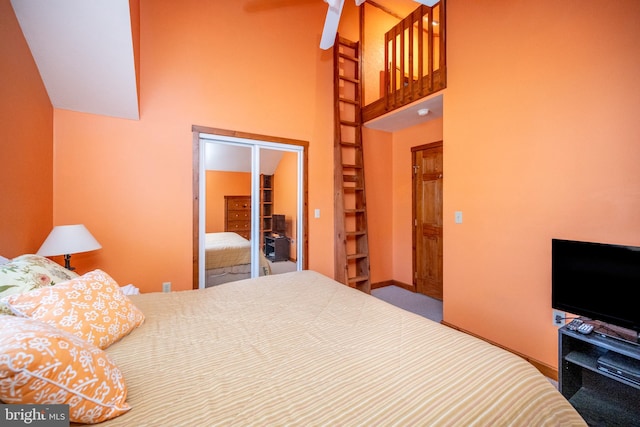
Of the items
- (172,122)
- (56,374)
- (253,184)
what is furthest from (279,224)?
(56,374)

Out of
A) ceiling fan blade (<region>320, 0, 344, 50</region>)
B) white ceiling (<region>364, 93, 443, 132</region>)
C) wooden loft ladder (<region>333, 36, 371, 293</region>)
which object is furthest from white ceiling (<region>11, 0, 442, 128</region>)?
white ceiling (<region>364, 93, 443, 132</region>)

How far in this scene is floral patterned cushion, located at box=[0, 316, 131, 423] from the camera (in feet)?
1.89

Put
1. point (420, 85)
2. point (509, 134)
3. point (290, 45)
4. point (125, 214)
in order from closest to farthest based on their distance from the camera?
1. point (509, 134)
2. point (125, 214)
3. point (420, 85)
4. point (290, 45)

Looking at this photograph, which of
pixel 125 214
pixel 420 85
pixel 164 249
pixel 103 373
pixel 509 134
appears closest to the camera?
pixel 103 373

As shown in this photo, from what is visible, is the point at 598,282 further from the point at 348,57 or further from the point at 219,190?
the point at 348,57

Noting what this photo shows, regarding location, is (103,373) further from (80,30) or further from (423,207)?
(423,207)

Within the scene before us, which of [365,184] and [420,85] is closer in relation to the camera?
[420,85]

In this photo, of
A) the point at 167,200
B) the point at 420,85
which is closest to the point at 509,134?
the point at 420,85

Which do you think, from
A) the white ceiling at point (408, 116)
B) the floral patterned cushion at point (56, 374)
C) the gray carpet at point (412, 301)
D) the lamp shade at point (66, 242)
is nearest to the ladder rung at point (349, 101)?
the white ceiling at point (408, 116)

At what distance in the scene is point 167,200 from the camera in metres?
2.54

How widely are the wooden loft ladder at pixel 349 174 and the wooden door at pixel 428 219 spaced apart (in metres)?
0.76

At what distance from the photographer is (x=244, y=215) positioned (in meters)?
2.97

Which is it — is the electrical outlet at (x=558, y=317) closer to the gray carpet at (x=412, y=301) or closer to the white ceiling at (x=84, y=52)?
the gray carpet at (x=412, y=301)

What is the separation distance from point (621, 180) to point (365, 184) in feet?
7.89
